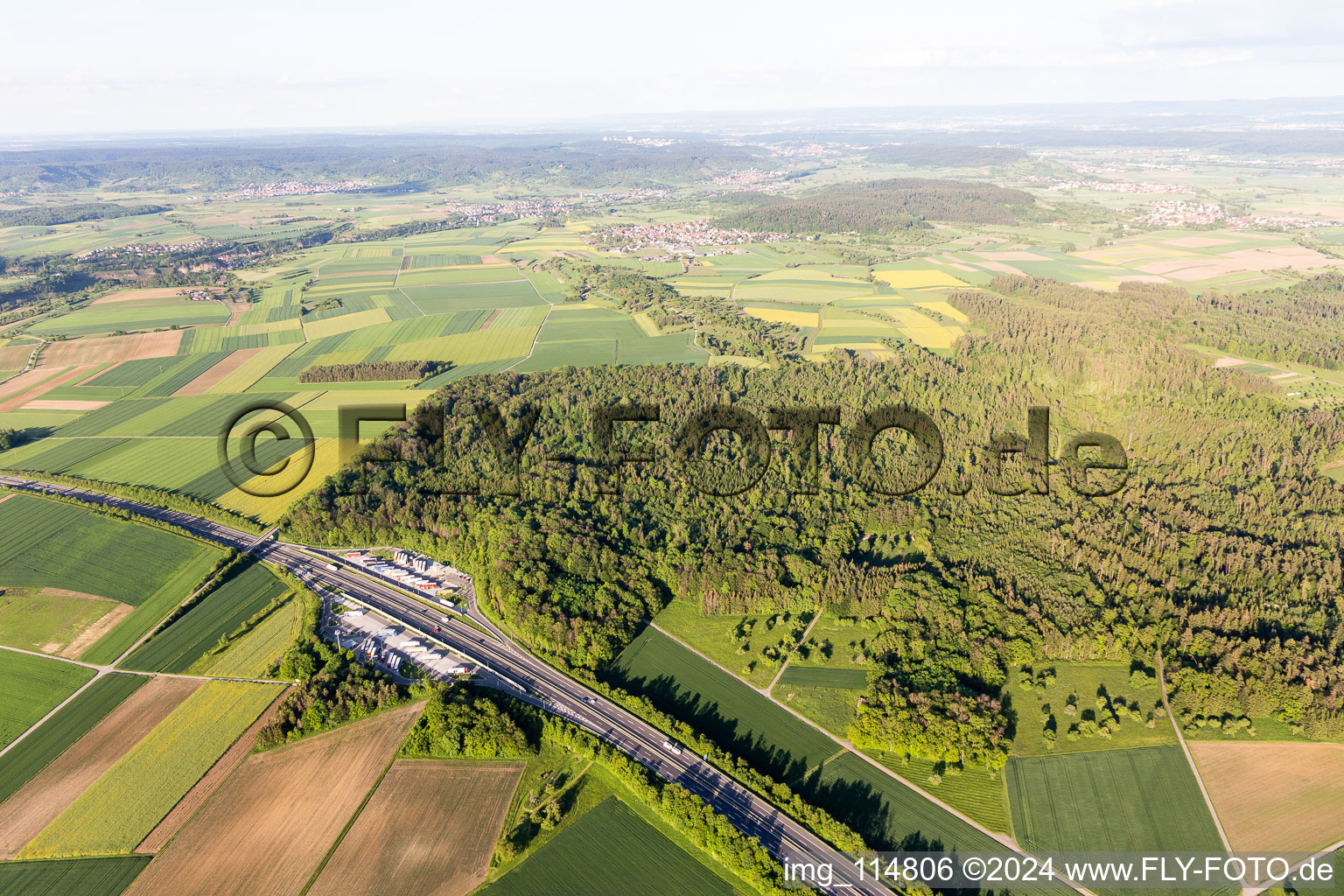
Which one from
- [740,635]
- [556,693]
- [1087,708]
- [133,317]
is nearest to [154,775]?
[556,693]

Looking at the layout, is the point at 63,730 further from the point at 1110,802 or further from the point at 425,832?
the point at 1110,802

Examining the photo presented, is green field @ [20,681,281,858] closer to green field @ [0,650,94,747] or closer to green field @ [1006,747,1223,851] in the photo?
green field @ [0,650,94,747]

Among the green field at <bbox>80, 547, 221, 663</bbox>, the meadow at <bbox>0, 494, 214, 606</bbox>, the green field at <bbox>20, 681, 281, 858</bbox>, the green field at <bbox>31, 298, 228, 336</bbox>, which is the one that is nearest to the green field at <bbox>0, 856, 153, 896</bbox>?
the green field at <bbox>20, 681, 281, 858</bbox>

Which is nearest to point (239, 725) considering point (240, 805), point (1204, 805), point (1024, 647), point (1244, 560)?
point (240, 805)

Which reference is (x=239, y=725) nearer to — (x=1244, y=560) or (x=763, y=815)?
(x=763, y=815)

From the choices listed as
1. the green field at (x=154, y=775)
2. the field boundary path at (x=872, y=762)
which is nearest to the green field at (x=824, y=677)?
the field boundary path at (x=872, y=762)
